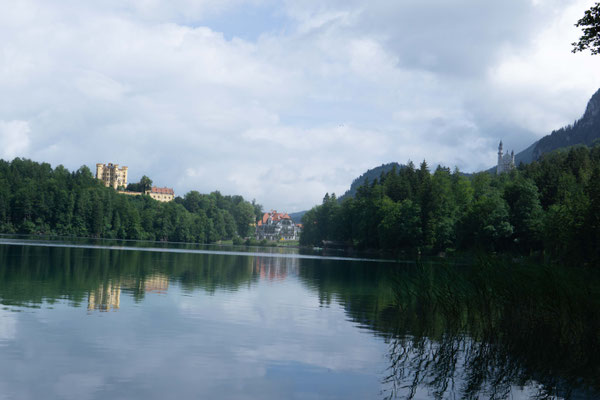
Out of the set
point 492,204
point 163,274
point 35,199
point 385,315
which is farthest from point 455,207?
point 35,199

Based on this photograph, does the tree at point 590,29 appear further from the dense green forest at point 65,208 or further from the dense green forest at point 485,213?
the dense green forest at point 65,208

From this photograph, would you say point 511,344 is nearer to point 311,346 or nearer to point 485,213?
point 311,346

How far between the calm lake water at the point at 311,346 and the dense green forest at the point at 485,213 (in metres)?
27.0

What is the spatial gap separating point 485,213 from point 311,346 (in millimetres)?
74152

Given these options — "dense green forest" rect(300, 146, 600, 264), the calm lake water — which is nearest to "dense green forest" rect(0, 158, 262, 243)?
"dense green forest" rect(300, 146, 600, 264)

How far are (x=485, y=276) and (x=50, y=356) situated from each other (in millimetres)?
13102

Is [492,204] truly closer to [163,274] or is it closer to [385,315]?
[163,274]

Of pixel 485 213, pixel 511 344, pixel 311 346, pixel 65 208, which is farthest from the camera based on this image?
pixel 65 208

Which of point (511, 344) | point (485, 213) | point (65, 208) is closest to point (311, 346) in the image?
point (511, 344)

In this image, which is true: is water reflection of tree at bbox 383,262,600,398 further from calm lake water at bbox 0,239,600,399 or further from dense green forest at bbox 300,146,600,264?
dense green forest at bbox 300,146,600,264

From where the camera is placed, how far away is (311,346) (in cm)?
1870

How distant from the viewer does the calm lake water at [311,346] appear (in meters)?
13.4

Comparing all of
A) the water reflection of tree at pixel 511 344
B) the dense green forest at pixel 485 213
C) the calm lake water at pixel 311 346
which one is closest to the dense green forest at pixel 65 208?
the dense green forest at pixel 485 213

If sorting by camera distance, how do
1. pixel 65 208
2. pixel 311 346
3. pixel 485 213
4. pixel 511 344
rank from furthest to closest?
1. pixel 65 208
2. pixel 485 213
3. pixel 311 346
4. pixel 511 344
